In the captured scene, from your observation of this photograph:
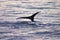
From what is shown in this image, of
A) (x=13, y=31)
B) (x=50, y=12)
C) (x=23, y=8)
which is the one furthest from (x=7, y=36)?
(x=50, y=12)

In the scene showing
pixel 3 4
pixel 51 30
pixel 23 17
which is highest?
pixel 3 4

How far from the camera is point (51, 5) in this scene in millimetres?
1547

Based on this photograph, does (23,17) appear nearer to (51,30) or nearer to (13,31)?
(13,31)

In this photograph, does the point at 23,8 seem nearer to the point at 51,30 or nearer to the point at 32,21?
the point at 32,21

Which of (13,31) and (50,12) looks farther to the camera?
(50,12)

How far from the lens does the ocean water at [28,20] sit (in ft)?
4.59

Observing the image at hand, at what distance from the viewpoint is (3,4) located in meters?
1.54

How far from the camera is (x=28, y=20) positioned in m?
1.46

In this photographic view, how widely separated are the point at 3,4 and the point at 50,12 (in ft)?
1.36

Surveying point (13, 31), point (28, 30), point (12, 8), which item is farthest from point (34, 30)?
point (12, 8)

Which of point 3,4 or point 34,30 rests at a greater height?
point 3,4

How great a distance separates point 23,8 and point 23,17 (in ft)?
0.32

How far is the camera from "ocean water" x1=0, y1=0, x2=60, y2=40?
140cm

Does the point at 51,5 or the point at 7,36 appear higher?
the point at 51,5
